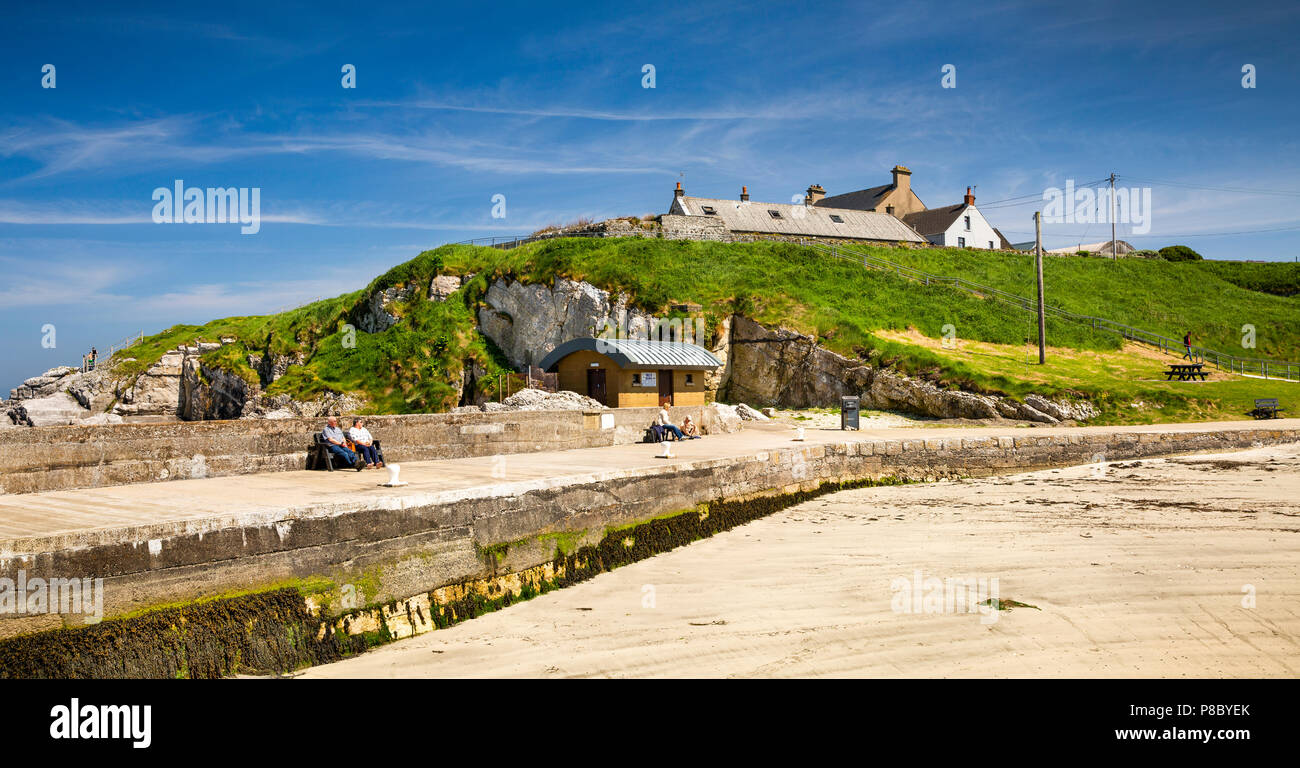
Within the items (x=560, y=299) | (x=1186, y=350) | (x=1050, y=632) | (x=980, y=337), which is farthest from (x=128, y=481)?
(x=1186, y=350)

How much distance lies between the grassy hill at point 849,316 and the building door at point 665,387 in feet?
35.4

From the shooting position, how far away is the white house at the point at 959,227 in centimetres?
6562

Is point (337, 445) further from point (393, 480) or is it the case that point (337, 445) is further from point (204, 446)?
point (393, 480)

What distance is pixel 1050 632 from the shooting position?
289 inches

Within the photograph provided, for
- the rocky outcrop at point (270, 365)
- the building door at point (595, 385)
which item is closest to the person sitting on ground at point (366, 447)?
the building door at point (595, 385)

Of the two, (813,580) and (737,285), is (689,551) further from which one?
(737,285)

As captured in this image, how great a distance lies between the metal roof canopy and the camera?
88.1 ft

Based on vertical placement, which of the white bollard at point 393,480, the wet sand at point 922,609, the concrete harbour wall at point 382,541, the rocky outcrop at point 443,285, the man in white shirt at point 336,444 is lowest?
the wet sand at point 922,609

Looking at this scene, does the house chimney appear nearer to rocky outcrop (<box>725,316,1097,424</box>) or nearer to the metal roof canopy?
rocky outcrop (<box>725,316,1097,424</box>)

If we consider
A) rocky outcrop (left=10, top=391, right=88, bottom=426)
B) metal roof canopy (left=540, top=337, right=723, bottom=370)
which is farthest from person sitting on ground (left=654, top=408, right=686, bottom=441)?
rocky outcrop (left=10, top=391, right=88, bottom=426)

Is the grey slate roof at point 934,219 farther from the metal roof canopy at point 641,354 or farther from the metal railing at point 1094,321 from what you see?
the metal roof canopy at point 641,354

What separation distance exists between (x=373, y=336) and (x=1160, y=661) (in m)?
46.9

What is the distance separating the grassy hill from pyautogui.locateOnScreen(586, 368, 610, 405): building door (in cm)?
1281

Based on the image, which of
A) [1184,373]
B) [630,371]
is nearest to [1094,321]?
[1184,373]
